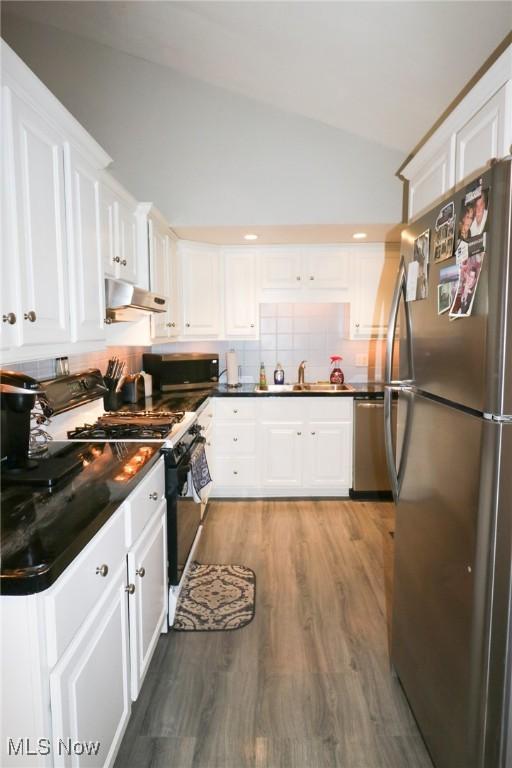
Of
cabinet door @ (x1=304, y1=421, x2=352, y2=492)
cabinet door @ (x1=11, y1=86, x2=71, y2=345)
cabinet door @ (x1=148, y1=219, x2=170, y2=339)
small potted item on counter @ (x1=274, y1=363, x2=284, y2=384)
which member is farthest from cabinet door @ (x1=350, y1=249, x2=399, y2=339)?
cabinet door @ (x1=11, y1=86, x2=71, y2=345)

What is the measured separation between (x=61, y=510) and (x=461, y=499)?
1102mm

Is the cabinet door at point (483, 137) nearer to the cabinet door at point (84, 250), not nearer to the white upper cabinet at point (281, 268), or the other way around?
the cabinet door at point (84, 250)

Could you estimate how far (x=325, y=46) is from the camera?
2.33 m

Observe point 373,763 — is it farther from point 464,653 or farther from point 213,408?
point 213,408

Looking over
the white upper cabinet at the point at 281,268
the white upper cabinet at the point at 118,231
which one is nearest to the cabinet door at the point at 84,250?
the white upper cabinet at the point at 118,231

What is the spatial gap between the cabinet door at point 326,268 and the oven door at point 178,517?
7.36ft

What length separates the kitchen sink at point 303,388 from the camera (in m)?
3.84

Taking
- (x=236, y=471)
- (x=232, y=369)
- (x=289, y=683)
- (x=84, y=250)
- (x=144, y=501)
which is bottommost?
(x=289, y=683)

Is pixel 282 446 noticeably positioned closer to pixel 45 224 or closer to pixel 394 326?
pixel 394 326

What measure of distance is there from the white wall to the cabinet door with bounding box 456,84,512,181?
1.65 m

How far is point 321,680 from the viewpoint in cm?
191

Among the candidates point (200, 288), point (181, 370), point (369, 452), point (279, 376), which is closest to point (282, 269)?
point (200, 288)

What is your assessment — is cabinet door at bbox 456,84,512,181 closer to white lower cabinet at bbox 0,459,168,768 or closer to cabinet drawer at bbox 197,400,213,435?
white lower cabinet at bbox 0,459,168,768

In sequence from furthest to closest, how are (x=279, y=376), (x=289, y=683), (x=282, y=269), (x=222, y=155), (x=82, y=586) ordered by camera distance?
1. (x=279, y=376)
2. (x=282, y=269)
3. (x=222, y=155)
4. (x=289, y=683)
5. (x=82, y=586)
